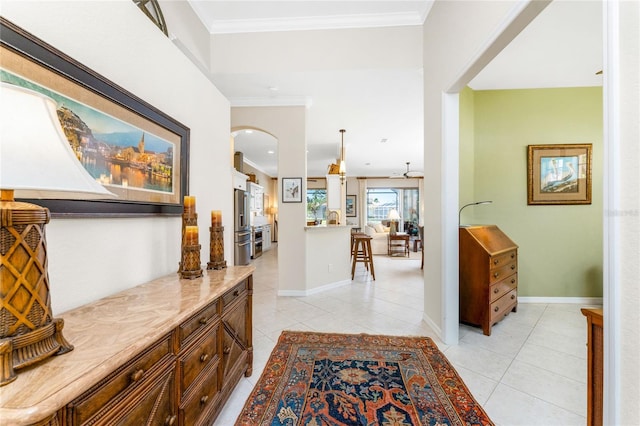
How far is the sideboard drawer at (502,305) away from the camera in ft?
8.03

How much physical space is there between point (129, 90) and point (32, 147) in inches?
41.7

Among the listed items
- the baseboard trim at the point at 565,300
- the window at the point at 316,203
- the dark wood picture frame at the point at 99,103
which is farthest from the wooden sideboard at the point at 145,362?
the window at the point at 316,203

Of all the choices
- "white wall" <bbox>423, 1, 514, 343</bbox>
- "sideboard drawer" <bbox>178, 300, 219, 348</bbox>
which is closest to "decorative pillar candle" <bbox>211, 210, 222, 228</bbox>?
"sideboard drawer" <bbox>178, 300, 219, 348</bbox>

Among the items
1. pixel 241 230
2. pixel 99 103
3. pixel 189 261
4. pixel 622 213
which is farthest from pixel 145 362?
pixel 241 230

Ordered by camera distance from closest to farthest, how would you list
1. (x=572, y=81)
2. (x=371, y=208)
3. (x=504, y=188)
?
(x=572, y=81), (x=504, y=188), (x=371, y=208)

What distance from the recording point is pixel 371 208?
1076cm

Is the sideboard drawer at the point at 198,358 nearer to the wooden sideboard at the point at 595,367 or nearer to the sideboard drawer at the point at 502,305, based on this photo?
the wooden sideboard at the point at 595,367

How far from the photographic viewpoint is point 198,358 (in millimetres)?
1216

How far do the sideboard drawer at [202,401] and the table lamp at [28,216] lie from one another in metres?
0.64

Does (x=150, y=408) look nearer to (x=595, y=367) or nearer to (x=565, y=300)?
(x=595, y=367)

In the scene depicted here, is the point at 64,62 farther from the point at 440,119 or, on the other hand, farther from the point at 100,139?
the point at 440,119

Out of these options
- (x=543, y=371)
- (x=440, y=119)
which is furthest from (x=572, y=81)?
(x=543, y=371)

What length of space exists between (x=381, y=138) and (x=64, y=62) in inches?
199

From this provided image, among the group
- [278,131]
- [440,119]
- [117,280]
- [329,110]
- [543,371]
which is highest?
[329,110]
